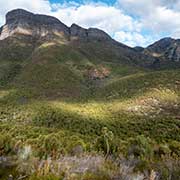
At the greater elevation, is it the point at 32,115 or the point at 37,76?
the point at 37,76

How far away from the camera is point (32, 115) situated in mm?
87750

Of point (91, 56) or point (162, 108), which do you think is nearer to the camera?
point (162, 108)

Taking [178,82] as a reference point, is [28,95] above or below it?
below

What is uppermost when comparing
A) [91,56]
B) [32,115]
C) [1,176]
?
[91,56]

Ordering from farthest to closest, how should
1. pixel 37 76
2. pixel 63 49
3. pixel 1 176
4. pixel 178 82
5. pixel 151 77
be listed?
pixel 63 49 < pixel 37 76 < pixel 151 77 < pixel 178 82 < pixel 1 176

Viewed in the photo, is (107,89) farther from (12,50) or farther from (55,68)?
(12,50)

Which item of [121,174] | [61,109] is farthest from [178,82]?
[121,174]

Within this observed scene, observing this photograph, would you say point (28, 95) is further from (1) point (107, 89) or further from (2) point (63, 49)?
(2) point (63, 49)

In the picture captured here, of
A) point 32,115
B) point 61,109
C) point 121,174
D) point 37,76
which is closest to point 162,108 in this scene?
point 61,109

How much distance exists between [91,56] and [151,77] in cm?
8680

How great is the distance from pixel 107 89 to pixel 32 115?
36.5 m

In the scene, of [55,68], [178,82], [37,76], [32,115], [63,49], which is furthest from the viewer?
[63,49]

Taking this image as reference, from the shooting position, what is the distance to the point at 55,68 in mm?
148250

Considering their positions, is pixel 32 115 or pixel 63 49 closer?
pixel 32 115
